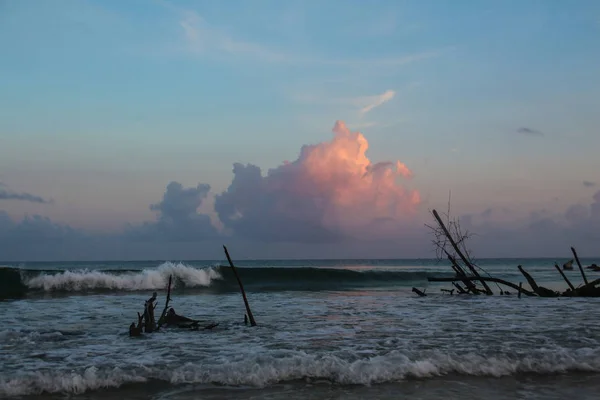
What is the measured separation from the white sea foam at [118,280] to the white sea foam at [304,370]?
83.4ft

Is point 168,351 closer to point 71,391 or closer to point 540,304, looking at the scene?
point 71,391

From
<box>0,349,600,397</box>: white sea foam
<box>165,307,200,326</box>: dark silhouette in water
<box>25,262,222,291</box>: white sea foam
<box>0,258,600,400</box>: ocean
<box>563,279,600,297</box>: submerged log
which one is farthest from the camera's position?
<box>25,262,222,291</box>: white sea foam

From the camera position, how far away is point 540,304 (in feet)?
76.0

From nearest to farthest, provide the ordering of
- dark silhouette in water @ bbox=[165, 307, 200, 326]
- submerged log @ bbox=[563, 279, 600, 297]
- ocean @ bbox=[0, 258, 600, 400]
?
ocean @ bbox=[0, 258, 600, 400], dark silhouette in water @ bbox=[165, 307, 200, 326], submerged log @ bbox=[563, 279, 600, 297]

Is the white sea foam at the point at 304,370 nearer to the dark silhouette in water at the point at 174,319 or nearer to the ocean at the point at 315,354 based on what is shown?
the ocean at the point at 315,354

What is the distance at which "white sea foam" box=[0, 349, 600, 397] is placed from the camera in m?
9.62

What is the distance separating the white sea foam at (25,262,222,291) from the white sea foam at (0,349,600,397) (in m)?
25.4

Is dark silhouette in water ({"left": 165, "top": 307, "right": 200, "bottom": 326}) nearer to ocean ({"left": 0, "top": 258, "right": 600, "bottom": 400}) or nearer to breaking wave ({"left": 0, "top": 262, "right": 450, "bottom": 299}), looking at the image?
ocean ({"left": 0, "top": 258, "right": 600, "bottom": 400})

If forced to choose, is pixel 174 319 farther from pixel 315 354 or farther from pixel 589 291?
pixel 589 291

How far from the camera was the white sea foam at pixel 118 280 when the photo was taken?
37.2 m

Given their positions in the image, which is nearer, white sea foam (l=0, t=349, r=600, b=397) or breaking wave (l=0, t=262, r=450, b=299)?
white sea foam (l=0, t=349, r=600, b=397)

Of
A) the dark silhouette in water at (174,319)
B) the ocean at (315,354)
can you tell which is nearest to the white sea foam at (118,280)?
the ocean at (315,354)

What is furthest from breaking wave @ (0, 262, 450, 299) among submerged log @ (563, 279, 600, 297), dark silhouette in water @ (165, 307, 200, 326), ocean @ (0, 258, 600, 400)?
submerged log @ (563, 279, 600, 297)

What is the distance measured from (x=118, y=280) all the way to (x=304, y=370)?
3268 centimetres
